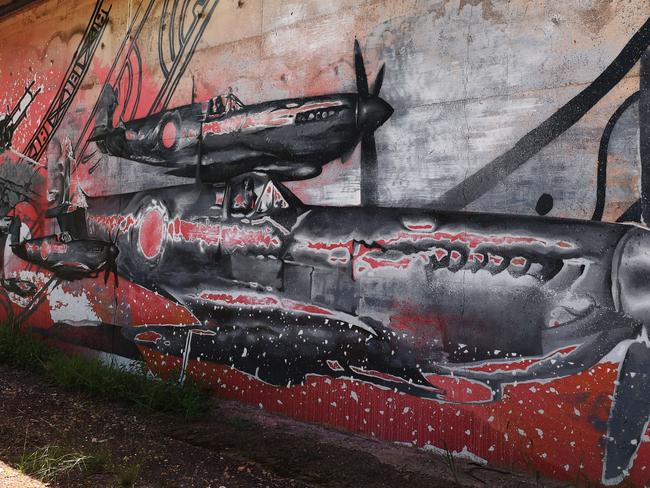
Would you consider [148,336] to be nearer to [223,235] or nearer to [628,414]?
[223,235]

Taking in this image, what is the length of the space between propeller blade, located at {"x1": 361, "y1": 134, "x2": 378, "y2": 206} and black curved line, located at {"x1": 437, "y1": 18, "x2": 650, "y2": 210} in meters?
0.48

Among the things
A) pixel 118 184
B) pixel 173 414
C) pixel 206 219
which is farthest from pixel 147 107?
pixel 173 414

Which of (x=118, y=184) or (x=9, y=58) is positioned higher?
(x=9, y=58)

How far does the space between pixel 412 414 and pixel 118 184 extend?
356cm

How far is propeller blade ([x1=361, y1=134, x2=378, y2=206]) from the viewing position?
381cm

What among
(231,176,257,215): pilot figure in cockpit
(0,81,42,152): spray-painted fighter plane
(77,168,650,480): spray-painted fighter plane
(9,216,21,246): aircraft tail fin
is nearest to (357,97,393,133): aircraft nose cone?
(77,168,650,480): spray-painted fighter plane

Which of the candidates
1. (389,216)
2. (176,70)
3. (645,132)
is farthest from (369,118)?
(176,70)

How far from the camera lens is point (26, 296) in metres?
6.64

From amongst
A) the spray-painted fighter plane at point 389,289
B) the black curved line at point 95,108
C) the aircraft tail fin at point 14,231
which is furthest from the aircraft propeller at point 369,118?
the aircraft tail fin at point 14,231

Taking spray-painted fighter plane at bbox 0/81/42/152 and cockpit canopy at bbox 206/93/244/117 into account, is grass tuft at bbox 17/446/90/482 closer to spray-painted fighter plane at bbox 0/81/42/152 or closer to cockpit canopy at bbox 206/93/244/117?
cockpit canopy at bbox 206/93/244/117

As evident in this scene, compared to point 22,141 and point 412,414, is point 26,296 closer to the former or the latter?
point 22,141

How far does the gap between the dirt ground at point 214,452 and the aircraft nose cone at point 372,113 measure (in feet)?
6.77

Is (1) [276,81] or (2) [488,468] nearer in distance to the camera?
(2) [488,468]

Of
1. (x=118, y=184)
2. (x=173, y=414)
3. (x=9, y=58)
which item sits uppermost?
(x=9, y=58)
